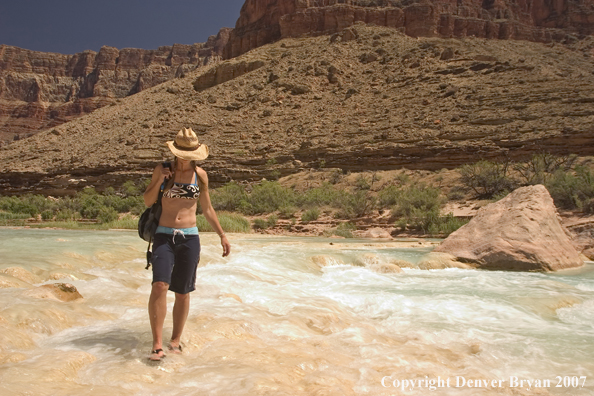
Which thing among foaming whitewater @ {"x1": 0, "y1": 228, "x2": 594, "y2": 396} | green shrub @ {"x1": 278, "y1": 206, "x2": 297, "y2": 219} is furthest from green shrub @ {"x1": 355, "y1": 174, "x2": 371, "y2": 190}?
foaming whitewater @ {"x1": 0, "y1": 228, "x2": 594, "y2": 396}

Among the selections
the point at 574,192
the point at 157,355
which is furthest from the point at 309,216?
the point at 157,355

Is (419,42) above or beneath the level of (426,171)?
above

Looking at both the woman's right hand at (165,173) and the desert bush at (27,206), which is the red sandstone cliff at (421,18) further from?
the woman's right hand at (165,173)

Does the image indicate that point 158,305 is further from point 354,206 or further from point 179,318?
point 354,206

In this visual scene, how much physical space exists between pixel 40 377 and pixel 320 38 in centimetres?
5402

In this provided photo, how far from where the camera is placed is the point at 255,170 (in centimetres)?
3228

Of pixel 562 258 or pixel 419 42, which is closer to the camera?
pixel 562 258

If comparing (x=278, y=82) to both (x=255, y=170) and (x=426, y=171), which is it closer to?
(x=255, y=170)

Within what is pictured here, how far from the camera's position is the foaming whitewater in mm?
3047

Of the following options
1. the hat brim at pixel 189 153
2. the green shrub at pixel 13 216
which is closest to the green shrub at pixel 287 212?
the green shrub at pixel 13 216

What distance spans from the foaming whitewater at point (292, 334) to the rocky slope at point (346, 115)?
902 inches

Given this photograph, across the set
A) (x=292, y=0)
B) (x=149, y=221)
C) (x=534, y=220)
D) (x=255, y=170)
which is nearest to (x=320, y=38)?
(x=292, y=0)

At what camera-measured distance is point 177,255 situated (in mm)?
3488

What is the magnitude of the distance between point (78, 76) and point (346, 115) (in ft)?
309
